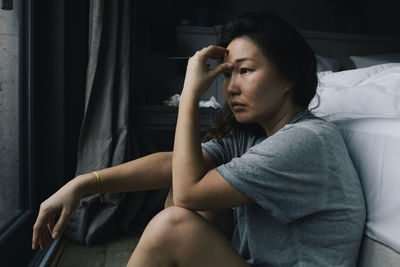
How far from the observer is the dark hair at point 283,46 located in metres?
0.94

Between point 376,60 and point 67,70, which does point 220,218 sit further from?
point 376,60

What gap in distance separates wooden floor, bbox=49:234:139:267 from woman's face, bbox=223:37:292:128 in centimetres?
103

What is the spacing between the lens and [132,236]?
1.96 meters

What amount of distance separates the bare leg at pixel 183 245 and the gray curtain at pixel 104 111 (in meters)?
1.05

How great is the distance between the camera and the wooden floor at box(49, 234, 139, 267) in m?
1.62

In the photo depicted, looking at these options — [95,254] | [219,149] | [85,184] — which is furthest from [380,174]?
[95,254]

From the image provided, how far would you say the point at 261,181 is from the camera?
774mm

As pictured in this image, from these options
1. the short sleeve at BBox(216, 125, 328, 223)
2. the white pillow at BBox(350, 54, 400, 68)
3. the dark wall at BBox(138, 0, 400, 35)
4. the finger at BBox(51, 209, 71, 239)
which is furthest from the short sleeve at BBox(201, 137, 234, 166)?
the white pillow at BBox(350, 54, 400, 68)

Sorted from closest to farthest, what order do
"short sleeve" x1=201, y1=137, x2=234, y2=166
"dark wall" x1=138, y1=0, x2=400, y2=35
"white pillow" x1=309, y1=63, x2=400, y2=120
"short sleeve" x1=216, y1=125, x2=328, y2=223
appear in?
"short sleeve" x1=216, y1=125, x2=328, y2=223 < "short sleeve" x1=201, y1=137, x2=234, y2=166 < "white pillow" x1=309, y1=63, x2=400, y2=120 < "dark wall" x1=138, y1=0, x2=400, y2=35

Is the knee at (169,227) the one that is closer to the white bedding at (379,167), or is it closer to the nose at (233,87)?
the nose at (233,87)

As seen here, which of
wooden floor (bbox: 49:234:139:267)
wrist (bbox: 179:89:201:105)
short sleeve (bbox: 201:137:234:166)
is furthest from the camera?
wooden floor (bbox: 49:234:139:267)

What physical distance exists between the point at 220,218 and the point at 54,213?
53 cm

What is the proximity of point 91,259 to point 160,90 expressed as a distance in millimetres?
1401

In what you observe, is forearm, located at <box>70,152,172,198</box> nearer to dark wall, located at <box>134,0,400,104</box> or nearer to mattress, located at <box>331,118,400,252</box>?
mattress, located at <box>331,118,400,252</box>
